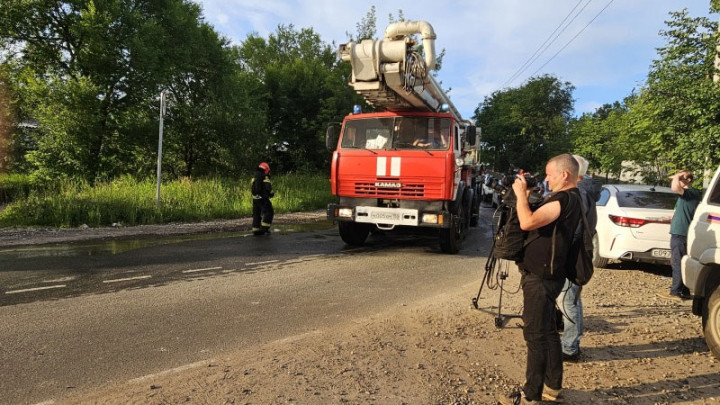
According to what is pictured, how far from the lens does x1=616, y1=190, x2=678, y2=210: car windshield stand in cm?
730

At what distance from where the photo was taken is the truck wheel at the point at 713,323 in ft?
12.9

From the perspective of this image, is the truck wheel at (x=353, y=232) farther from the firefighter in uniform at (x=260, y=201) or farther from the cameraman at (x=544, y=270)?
the cameraman at (x=544, y=270)

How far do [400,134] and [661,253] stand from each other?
15.7 ft

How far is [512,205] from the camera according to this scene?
3.11 metres

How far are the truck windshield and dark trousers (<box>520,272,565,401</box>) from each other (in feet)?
19.0

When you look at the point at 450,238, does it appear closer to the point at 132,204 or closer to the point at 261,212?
the point at 261,212

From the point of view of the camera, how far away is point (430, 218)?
8.20m

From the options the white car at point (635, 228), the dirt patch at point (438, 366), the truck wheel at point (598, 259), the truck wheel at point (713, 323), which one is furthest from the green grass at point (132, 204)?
the truck wheel at point (713, 323)

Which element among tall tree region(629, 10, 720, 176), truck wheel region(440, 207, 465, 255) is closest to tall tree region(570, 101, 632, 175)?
tall tree region(629, 10, 720, 176)

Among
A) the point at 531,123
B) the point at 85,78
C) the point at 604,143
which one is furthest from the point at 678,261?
the point at 531,123

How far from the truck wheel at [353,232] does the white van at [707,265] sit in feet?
20.4

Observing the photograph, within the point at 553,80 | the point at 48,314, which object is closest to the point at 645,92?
the point at 48,314

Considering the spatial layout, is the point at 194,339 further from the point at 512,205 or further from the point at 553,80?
the point at 553,80

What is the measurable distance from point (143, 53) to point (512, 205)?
18.8m
